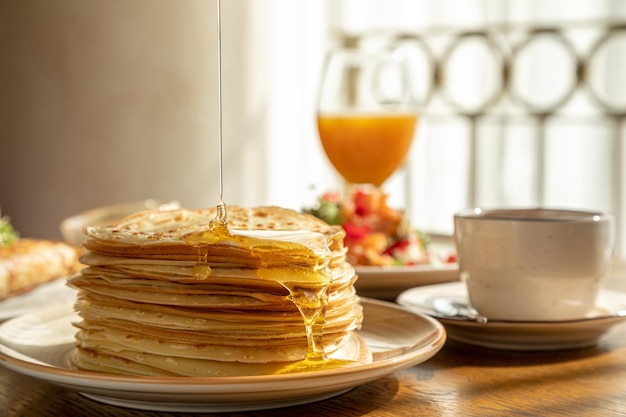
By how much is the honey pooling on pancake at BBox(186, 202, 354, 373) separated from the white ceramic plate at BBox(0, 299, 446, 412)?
39 millimetres

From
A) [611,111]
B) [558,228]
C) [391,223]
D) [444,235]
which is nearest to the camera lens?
[558,228]

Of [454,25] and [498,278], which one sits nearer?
[498,278]

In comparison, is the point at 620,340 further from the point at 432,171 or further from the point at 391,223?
the point at 432,171

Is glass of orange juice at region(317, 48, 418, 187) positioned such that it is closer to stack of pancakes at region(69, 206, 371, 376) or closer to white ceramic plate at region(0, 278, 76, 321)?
white ceramic plate at region(0, 278, 76, 321)

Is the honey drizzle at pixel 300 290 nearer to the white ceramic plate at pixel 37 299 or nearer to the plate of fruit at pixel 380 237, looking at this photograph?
the white ceramic plate at pixel 37 299

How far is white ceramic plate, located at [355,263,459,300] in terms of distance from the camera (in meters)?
1.17

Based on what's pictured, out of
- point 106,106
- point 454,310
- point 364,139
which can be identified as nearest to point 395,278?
point 454,310

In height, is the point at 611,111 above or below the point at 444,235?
above

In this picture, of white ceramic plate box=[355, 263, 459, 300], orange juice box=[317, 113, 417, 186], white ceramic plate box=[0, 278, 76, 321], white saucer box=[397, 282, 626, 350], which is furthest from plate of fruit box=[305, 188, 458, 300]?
white ceramic plate box=[0, 278, 76, 321]

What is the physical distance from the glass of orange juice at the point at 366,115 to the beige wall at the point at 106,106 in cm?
327

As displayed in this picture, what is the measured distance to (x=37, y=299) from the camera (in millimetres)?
1154

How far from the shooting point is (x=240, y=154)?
5488 mm

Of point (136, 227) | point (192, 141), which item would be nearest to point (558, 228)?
point (136, 227)

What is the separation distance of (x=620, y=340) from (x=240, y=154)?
4609 mm
